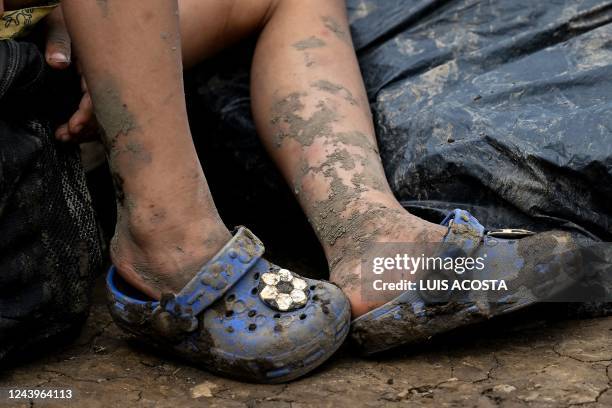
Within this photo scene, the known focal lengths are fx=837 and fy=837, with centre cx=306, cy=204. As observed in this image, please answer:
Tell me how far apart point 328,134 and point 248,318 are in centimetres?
43

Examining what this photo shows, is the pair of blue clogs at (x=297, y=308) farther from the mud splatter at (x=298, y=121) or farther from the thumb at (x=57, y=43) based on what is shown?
the thumb at (x=57, y=43)

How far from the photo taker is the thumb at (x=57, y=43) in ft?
4.78

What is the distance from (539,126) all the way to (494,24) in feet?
1.25

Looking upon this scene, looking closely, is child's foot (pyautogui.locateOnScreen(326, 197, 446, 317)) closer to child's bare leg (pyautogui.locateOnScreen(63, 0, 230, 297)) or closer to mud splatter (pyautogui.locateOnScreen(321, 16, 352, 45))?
child's bare leg (pyautogui.locateOnScreen(63, 0, 230, 297))

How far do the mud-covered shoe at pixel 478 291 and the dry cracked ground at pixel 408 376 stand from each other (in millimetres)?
69

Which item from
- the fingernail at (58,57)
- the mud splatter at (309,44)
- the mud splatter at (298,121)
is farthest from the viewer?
the mud splatter at (309,44)

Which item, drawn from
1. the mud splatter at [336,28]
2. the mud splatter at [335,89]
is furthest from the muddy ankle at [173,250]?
the mud splatter at [336,28]

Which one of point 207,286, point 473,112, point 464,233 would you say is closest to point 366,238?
point 464,233

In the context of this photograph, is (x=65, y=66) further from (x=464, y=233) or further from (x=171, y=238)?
(x=464, y=233)

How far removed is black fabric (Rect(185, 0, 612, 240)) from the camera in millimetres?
1523

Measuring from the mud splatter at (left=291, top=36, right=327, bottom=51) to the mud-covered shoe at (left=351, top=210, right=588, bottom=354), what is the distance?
0.55m

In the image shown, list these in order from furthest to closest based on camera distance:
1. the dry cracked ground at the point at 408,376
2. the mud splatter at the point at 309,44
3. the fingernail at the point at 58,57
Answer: the mud splatter at the point at 309,44, the fingernail at the point at 58,57, the dry cracked ground at the point at 408,376

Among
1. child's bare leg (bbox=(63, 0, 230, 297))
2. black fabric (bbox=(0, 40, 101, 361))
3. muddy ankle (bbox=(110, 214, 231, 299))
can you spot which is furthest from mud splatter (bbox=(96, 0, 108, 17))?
muddy ankle (bbox=(110, 214, 231, 299))

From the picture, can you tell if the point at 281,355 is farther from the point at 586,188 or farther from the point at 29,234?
the point at 586,188
